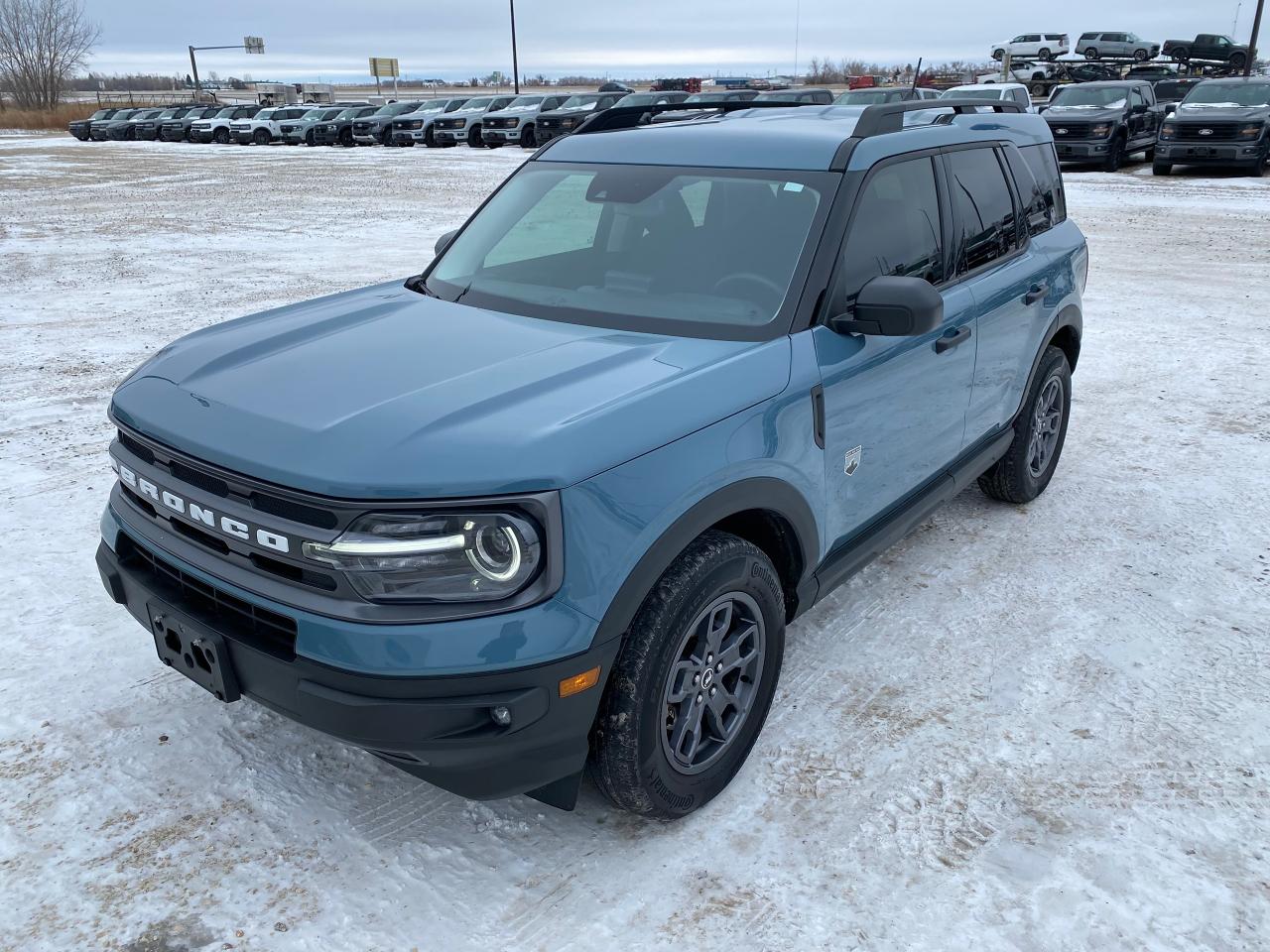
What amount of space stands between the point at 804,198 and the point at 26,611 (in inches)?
133

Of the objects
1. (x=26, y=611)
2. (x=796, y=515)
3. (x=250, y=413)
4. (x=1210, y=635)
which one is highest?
(x=250, y=413)

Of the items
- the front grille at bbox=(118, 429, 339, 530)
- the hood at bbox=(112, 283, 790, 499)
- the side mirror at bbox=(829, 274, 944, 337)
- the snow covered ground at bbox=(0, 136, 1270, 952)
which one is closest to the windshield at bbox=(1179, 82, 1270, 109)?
the snow covered ground at bbox=(0, 136, 1270, 952)

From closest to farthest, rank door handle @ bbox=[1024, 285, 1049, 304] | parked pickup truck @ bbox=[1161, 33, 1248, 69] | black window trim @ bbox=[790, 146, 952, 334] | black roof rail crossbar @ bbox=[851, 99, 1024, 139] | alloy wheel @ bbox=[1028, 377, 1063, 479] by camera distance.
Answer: black window trim @ bbox=[790, 146, 952, 334], black roof rail crossbar @ bbox=[851, 99, 1024, 139], door handle @ bbox=[1024, 285, 1049, 304], alloy wheel @ bbox=[1028, 377, 1063, 479], parked pickup truck @ bbox=[1161, 33, 1248, 69]

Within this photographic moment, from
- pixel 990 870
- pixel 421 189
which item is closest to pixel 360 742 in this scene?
pixel 990 870

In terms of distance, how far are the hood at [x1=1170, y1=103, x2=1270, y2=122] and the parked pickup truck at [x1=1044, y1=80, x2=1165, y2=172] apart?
49.3 inches

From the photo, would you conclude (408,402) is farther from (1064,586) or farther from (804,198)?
(1064,586)

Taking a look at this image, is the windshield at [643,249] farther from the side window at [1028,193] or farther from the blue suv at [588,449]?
the side window at [1028,193]

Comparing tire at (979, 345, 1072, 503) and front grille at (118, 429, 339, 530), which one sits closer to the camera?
front grille at (118, 429, 339, 530)

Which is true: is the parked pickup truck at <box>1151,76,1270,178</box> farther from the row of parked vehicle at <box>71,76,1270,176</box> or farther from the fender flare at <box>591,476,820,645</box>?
the fender flare at <box>591,476,820,645</box>

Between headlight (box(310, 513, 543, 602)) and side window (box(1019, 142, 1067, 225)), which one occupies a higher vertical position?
side window (box(1019, 142, 1067, 225))

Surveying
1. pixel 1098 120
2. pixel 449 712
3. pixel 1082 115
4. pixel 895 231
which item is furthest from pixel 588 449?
pixel 1082 115

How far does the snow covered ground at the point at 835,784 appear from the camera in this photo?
2.50 meters

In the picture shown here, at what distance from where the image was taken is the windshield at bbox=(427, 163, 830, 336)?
316 cm

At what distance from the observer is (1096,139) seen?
63.9 feet
